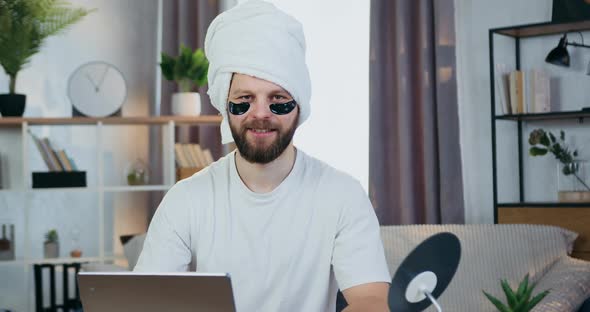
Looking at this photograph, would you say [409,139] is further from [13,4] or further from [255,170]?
[255,170]

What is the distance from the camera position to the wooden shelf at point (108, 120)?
181 inches

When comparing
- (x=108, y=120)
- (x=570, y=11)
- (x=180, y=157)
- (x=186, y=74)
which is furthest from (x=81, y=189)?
(x=570, y=11)

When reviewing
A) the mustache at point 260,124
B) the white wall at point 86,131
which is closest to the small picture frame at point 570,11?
the white wall at point 86,131

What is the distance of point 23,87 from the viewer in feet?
17.2

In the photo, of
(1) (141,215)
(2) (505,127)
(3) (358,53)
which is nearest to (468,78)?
(2) (505,127)

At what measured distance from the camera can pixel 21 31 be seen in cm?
466

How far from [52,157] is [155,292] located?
3526 millimetres

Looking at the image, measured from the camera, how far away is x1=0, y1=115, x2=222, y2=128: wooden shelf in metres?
4.59

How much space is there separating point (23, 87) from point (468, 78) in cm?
258

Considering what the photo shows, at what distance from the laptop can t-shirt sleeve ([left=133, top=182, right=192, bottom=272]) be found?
291 millimetres

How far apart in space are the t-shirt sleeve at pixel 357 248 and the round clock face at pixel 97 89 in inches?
128

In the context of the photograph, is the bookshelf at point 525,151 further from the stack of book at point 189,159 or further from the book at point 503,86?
the stack of book at point 189,159

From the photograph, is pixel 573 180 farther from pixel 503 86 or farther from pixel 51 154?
pixel 51 154

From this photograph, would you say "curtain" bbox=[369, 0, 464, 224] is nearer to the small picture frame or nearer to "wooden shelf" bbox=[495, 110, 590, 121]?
"wooden shelf" bbox=[495, 110, 590, 121]
